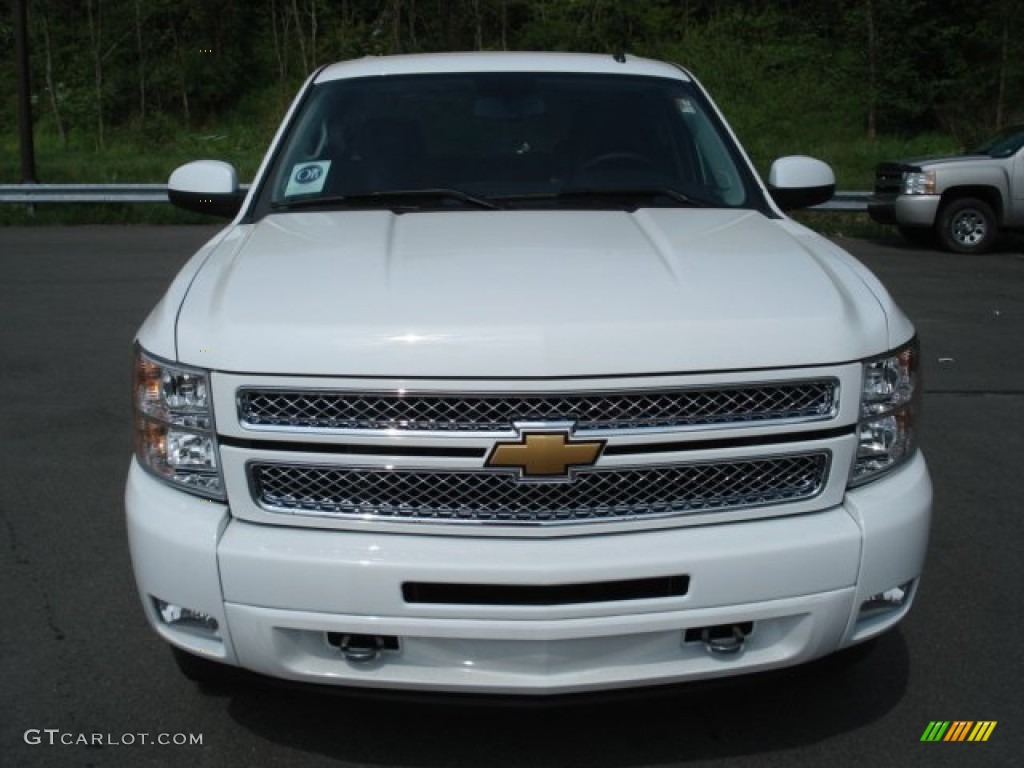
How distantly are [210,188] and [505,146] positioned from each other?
113 centimetres

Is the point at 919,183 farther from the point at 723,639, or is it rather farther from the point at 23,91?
the point at 23,91

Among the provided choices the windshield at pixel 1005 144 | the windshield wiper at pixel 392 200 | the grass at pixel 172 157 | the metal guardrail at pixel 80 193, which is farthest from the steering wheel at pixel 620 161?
the metal guardrail at pixel 80 193

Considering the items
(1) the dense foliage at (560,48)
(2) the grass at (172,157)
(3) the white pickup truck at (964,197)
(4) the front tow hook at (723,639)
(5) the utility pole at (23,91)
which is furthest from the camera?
(1) the dense foliage at (560,48)

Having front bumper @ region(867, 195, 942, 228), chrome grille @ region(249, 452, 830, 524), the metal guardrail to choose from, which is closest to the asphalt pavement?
chrome grille @ region(249, 452, 830, 524)

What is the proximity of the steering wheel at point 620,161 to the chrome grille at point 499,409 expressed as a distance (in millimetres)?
1744

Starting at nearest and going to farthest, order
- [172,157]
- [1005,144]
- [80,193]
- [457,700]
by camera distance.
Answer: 1. [457,700]
2. [1005,144]
3. [80,193]
4. [172,157]

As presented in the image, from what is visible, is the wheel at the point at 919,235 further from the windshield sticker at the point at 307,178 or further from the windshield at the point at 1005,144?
the windshield sticker at the point at 307,178

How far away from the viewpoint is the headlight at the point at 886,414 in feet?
9.82

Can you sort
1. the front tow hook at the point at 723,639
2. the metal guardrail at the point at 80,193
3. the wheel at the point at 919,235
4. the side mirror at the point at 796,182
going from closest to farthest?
the front tow hook at the point at 723,639 → the side mirror at the point at 796,182 → the wheel at the point at 919,235 → the metal guardrail at the point at 80,193

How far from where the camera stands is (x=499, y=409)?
276 centimetres

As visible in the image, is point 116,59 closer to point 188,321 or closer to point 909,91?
point 909,91

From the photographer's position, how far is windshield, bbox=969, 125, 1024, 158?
14766 mm

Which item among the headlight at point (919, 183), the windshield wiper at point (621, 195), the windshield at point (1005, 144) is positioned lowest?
the headlight at point (919, 183)

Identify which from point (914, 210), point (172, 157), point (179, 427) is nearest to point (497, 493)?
point (179, 427)
